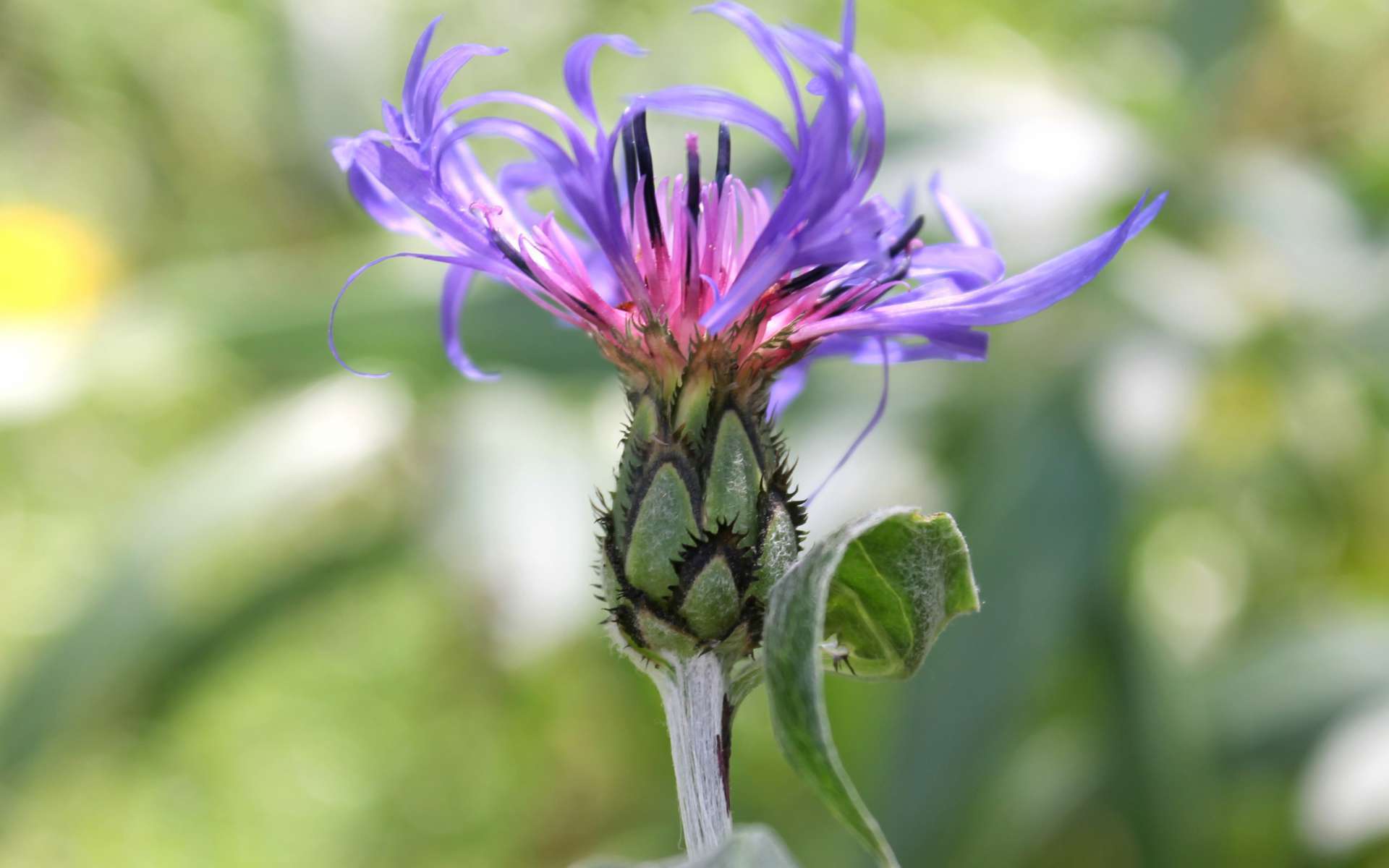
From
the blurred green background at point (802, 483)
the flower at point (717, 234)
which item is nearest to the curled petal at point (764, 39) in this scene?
the flower at point (717, 234)

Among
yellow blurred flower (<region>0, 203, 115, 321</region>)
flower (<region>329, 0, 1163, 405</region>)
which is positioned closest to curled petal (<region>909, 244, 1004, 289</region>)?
flower (<region>329, 0, 1163, 405</region>)

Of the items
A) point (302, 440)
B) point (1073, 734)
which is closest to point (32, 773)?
point (302, 440)

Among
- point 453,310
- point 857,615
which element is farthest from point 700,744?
point 453,310

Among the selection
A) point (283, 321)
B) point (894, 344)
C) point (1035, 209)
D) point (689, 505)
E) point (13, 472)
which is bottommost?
point (689, 505)

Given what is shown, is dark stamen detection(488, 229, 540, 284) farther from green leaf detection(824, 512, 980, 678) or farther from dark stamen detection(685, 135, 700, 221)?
green leaf detection(824, 512, 980, 678)

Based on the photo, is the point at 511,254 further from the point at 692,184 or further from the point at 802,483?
the point at 802,483

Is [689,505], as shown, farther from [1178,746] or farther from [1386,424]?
[1386,424]
